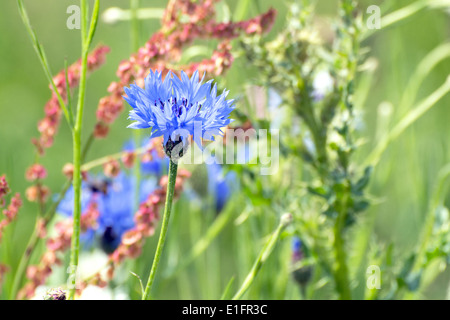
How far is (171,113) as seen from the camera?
39 centimetres

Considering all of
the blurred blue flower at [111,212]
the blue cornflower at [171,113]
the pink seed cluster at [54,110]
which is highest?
the pink seed cluster at [54,110]

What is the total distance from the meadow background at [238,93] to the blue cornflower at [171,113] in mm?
158

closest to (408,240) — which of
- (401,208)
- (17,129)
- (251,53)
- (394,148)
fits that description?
(401,208)

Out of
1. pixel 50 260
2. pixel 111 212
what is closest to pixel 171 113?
pixel 50 260

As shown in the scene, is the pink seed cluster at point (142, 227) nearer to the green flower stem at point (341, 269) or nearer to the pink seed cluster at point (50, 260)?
the pink seed cluster at point (50, 260)

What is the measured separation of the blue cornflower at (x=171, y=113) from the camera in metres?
0.39

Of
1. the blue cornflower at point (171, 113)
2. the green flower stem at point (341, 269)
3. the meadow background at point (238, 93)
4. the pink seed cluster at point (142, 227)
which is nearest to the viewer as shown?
the blue cornflower at point (171, 113)

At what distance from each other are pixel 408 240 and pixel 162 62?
1.82ft

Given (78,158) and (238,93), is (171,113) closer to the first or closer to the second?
(78,158)

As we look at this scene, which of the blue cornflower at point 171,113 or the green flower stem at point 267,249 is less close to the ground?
the blue cornflower at point 171,113

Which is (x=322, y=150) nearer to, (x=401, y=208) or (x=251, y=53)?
(x=251, y=53)

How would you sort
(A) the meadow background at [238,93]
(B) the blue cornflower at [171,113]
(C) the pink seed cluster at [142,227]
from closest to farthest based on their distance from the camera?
1. (B) the blue cornflower at [171,113]
2. (C) the pink seed cluster at [142,227]
3. (A) the meadow background at [238,93]

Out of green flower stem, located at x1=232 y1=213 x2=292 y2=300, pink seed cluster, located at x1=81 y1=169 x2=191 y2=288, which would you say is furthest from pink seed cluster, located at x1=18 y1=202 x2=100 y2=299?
green flower stem, located at x1=232 y1=213 x2=292 y2=300

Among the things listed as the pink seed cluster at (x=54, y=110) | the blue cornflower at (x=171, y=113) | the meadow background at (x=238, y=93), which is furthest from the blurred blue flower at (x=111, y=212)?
the blue cornflower at (x=171, y=113)
